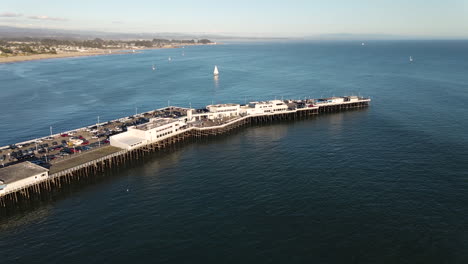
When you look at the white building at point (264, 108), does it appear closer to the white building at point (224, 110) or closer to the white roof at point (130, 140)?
the white building at point (224, 110)

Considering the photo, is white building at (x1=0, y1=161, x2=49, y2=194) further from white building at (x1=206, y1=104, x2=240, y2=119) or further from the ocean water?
white building at (x1=206, y1=104, x2=240, y2=119)

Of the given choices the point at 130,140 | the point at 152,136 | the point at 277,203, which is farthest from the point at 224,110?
the point at 277,203

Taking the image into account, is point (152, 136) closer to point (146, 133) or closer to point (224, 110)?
point (146, 133)

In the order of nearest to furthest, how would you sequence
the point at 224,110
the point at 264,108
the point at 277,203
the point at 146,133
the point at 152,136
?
the point at 277,203, the point at 146,133, the point at 152,136, the point at 224,110, the point at 264,108

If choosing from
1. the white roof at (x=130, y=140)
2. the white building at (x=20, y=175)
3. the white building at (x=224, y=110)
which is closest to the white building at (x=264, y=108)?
the white building at (x=224, y=110)

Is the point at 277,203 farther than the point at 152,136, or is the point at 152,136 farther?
the point at 152,136

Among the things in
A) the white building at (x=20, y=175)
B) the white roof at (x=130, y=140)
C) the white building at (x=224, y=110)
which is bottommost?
the white building at (x=20, y=175)

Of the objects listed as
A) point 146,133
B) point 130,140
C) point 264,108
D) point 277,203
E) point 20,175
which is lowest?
point 277,203
